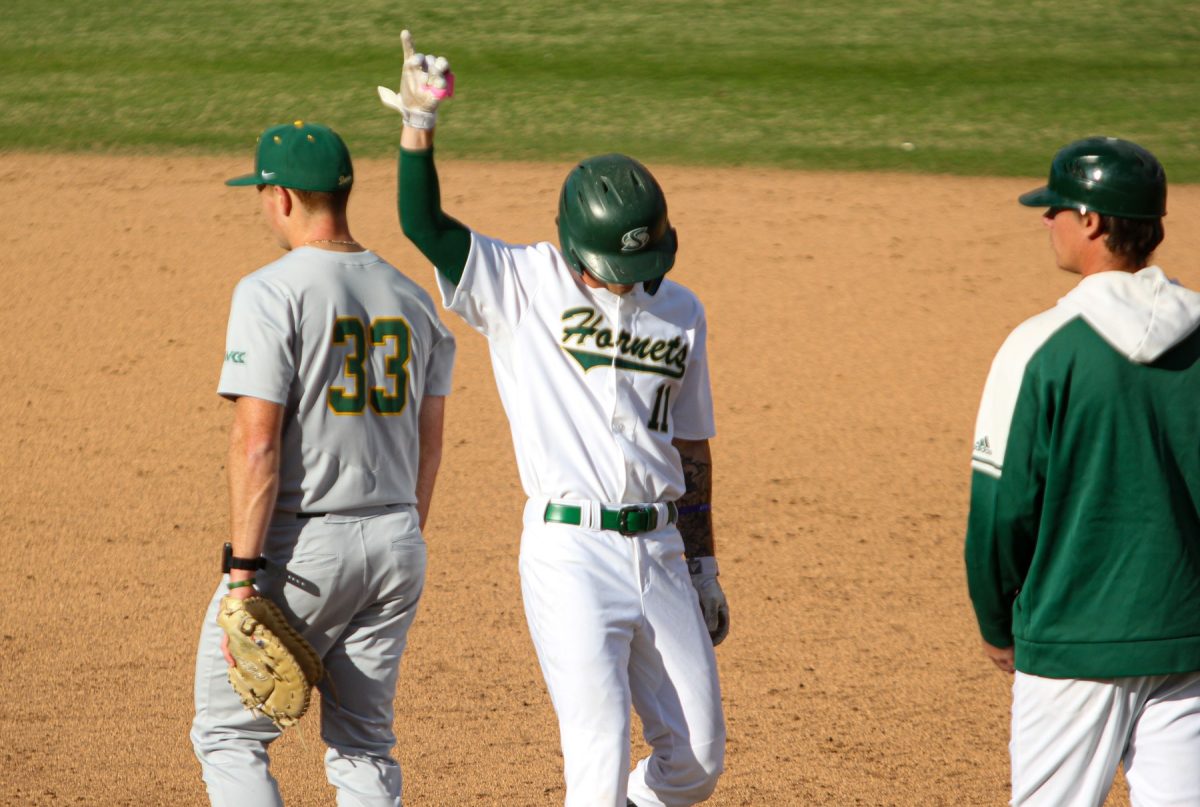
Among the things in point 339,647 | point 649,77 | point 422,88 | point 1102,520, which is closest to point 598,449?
point 339,647

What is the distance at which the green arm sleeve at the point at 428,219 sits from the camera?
357 centimetres

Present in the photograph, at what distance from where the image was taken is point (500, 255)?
370 centimetres

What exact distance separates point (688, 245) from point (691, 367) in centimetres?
755

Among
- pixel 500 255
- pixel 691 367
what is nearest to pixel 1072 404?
pixel 691 367

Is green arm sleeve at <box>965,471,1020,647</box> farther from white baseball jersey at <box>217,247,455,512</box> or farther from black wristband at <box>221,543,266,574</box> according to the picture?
black wristband at <box>221,543,266,574</box>

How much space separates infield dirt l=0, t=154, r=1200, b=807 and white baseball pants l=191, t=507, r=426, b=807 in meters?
0.96

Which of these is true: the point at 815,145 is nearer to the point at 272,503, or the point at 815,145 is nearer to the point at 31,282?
the point at 31,282

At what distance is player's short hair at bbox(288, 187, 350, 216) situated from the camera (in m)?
3.77

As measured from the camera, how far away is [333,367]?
3666 millimetres

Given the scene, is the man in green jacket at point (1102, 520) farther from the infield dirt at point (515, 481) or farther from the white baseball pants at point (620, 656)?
the infield dirt at point (515, 481)

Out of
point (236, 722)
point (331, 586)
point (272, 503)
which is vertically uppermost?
point (272, 503)

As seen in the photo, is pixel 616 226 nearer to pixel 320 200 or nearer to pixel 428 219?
pixel 428 219

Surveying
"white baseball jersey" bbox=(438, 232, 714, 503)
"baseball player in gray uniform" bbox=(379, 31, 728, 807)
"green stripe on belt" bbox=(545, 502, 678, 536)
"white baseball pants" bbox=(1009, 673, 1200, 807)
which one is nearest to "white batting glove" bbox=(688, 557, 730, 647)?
"baseball player in gray uniform" bbox=(379, 31, 728, 807)

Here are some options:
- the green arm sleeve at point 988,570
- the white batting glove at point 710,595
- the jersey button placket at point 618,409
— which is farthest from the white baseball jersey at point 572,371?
the green arm sleeve at point 988,570
